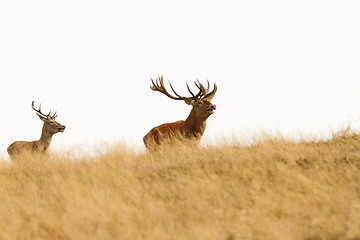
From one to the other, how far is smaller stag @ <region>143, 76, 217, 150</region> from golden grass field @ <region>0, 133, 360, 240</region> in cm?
206

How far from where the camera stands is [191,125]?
1226 cm

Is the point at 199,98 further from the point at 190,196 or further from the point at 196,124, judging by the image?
the point at 190,196

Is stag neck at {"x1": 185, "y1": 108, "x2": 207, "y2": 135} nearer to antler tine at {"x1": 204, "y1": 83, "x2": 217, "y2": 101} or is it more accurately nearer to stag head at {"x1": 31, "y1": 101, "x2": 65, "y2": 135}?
antler tine at {"x1": 204, "y1": 83, "x2": 217, "y2": 101}

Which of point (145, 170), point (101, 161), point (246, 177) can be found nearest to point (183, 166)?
point (145, 170)

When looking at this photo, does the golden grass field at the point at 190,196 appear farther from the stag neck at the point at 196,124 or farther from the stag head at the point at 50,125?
the stag head at the point at 50,125

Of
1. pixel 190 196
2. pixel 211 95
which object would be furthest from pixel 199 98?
pixel 190 196

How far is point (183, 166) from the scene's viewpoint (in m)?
8.84

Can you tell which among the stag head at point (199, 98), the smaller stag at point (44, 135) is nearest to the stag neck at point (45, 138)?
the smaller stag at point (44, 135)

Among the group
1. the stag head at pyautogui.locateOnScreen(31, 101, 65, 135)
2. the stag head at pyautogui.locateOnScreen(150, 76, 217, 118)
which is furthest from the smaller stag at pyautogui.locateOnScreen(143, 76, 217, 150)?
the stag head at pyautogui.locateOnScreen(31, 101, 65, 135)

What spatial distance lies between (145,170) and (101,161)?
5.18 ft

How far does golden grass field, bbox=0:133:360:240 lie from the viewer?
6.16 meters

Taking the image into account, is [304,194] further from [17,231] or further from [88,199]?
[17,231]

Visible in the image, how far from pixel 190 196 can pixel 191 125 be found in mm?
5093

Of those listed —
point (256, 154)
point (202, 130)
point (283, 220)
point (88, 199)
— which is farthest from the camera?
point (202, 130)
